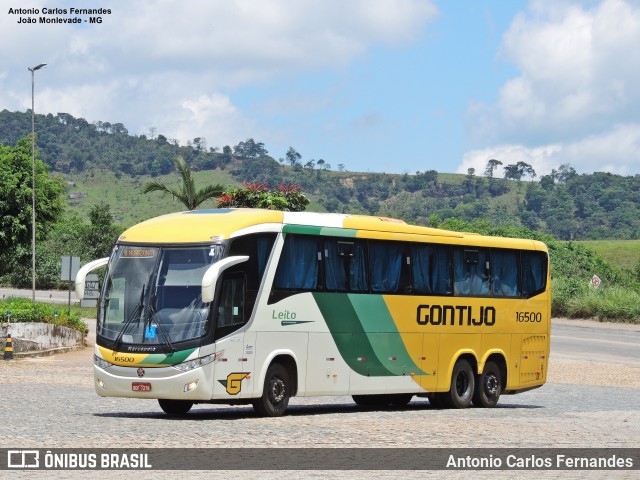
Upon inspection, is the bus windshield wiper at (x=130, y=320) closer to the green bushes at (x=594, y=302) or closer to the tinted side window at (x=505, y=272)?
the tinted side window at (x=505, y=272)

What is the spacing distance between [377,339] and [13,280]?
7282 cm

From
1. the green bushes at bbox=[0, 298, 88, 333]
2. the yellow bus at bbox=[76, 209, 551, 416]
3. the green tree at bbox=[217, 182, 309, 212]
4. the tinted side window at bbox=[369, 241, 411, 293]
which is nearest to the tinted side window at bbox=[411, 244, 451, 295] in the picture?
the yellow bus at bbox=[76, 209, 551, 416]

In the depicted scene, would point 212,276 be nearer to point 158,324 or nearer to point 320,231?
point 158,324

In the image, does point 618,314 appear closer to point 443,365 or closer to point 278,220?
point 443,365

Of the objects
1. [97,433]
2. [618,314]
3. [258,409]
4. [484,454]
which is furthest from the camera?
[618,314]

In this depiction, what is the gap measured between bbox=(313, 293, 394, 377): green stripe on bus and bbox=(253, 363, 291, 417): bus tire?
4.79 ft

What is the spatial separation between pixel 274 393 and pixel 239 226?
2.82m

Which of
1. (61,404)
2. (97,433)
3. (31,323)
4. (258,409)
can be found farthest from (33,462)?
(31,323)

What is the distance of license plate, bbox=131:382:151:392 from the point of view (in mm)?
19281

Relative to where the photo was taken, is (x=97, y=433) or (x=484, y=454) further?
(x=97, y=433)

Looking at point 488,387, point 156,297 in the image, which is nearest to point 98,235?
point 488,387

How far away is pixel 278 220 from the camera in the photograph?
21000 mm

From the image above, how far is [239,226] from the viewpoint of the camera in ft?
66.5

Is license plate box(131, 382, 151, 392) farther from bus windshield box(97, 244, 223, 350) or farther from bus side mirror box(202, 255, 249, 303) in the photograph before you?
bus side mirror box(202, 255, 249, 303)
